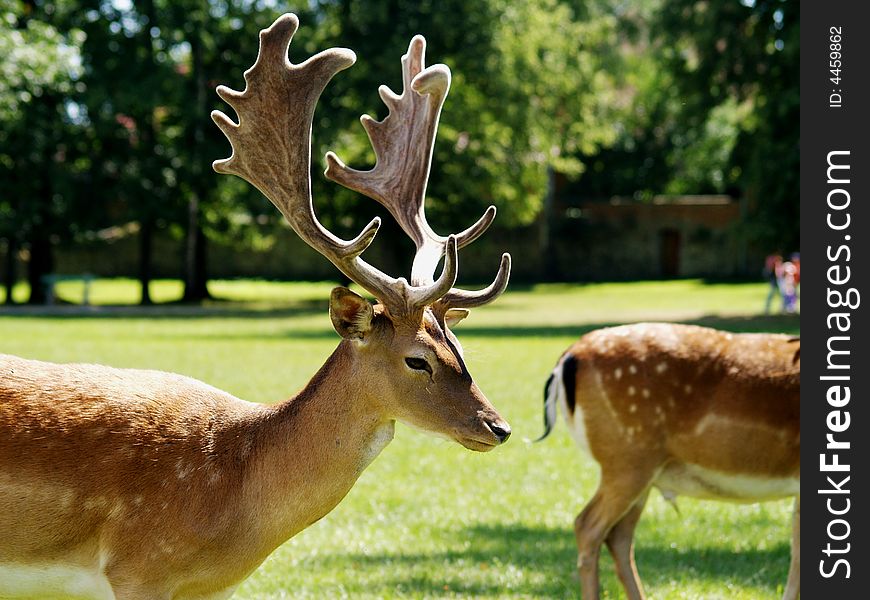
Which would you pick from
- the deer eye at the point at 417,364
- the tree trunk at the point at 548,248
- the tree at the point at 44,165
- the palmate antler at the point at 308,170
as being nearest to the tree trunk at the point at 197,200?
the tree at the point at 44,165

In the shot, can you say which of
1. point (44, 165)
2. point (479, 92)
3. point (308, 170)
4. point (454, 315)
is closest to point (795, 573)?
point (454, 315)

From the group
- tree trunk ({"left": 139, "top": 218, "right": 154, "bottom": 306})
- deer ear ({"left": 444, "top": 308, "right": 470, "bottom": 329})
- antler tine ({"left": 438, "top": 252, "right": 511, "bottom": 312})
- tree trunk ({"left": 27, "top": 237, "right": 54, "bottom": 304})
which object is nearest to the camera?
antler tine ({"left": 438, "top": 252, "right": 511, "bottom": 312})

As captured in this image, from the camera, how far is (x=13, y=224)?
1207 inches

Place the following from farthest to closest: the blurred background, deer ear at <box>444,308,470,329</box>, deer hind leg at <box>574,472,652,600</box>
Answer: the blurred background, deer hind leg at <box>574,472,652,600</box>, deer ear at <box>444,308,470,329</box>

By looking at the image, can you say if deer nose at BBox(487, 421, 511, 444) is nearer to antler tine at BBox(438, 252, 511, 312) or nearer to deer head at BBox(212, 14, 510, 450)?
deer head at BBox(212, 14, 510, 450)

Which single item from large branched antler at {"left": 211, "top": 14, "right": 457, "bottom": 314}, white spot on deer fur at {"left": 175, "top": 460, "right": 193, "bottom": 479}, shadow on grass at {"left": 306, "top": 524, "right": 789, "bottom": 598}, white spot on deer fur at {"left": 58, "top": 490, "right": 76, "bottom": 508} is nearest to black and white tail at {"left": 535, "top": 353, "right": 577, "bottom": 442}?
shadow on grass at {"left": 306, "top": 524, "right": 789, "bottom": 598}

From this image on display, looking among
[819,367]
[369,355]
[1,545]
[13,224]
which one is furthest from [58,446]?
[13,224]

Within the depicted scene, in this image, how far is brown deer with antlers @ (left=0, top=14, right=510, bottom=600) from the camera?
14.1ft

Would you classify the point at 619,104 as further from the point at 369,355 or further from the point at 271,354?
the point at 369,355

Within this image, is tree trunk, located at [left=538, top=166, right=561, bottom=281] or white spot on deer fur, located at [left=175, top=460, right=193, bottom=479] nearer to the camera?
white spot on deer fur, located at [left=175, top=460, right=193, bottom=479]

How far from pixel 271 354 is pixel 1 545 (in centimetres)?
1510

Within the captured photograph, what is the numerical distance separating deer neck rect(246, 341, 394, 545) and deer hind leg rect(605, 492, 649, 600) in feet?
7.58

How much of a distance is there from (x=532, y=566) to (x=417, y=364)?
310 cm

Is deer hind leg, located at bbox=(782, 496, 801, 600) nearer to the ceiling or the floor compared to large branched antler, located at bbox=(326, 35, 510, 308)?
nearer to the floor
